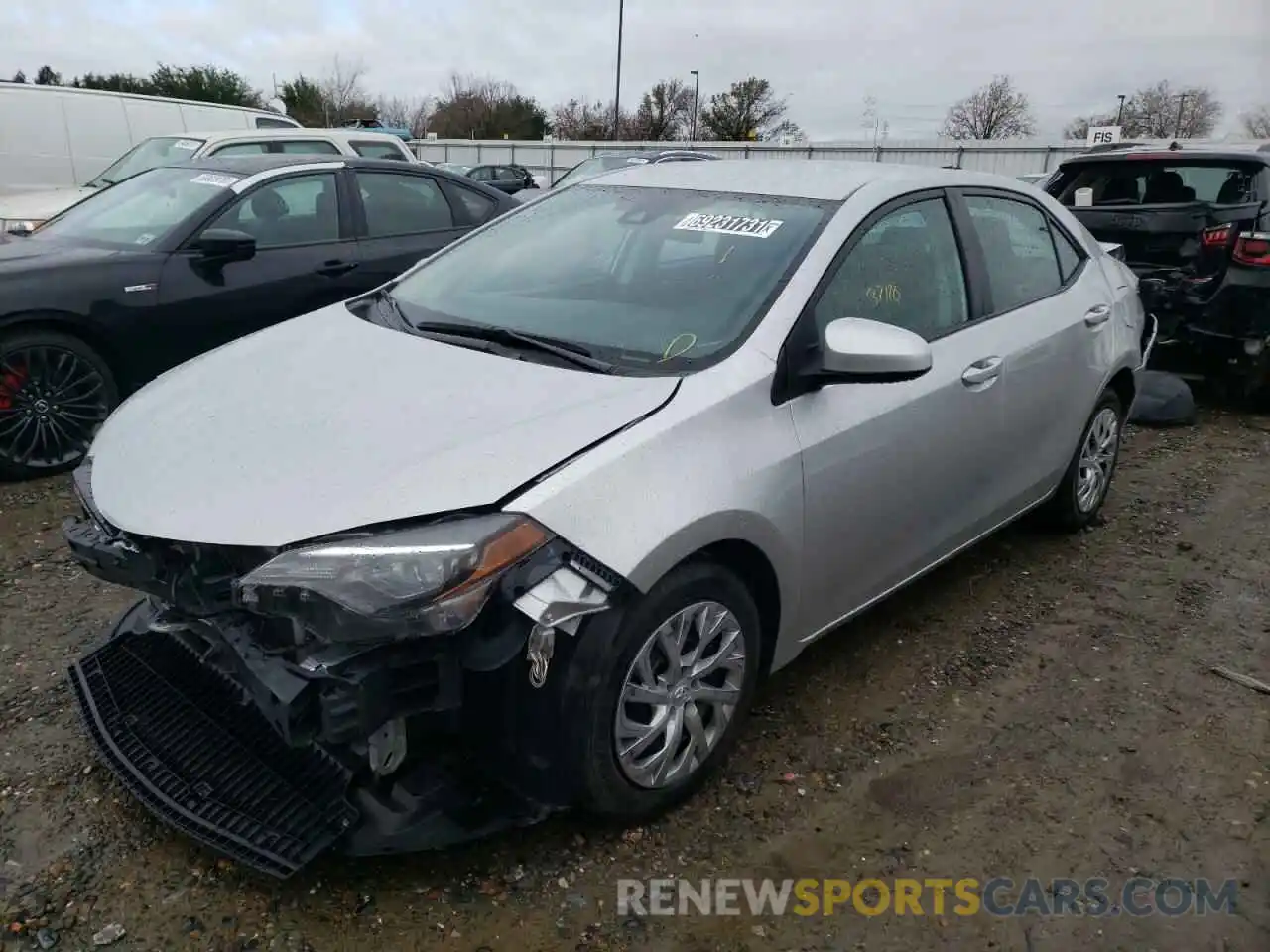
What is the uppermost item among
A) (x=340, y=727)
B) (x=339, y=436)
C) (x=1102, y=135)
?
(x=1102, y=135)

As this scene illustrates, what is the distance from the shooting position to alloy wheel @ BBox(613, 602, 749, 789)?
2395mm

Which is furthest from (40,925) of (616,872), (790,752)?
(790,752)

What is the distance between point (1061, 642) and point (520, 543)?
2487 mm

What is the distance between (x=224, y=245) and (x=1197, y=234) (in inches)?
246

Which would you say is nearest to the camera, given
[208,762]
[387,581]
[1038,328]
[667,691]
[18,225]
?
[387,581]

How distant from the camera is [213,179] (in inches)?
228

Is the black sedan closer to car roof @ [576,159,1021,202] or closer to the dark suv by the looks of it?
car roof @ [576,159,1021,202]

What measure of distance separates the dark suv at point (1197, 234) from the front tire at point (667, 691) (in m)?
5.00

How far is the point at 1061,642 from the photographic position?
12.2ft

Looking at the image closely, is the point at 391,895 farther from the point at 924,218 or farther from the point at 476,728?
the point at 924,218

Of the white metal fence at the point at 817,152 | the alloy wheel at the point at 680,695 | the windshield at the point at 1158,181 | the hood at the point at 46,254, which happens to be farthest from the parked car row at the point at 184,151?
the white metal fence at the point at 817,152

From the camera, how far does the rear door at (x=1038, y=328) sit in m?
3.64

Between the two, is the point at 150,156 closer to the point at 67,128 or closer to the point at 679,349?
the point at 67,128

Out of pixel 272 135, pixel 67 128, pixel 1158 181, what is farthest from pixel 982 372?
pixel 67 128
